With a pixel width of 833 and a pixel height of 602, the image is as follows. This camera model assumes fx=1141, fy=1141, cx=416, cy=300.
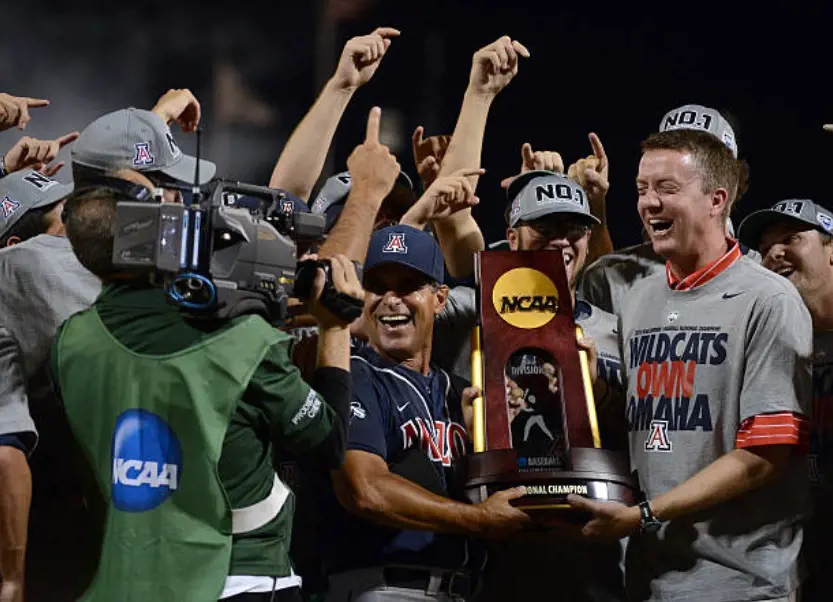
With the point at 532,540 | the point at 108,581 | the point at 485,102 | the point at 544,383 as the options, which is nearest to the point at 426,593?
the point at 532,540

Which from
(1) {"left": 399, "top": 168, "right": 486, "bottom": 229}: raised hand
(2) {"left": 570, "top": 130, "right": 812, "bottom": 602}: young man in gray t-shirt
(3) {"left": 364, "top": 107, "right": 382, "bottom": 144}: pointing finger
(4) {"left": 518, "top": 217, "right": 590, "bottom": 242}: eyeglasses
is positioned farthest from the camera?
(4) {"left": 518, "top": 217, "right": 590, "bottom": 242}: eyeglasses

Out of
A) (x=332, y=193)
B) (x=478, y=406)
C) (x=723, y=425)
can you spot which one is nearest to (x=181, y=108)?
(x=332, y=193)

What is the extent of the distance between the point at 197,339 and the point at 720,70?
2.72 meters

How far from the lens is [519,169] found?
3.86m

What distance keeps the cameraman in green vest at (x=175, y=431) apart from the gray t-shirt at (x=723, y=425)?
2.86 feet

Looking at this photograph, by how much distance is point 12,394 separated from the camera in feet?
7.30

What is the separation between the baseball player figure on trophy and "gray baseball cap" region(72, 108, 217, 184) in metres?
0.69

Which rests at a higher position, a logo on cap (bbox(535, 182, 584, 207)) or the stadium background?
the stadium background

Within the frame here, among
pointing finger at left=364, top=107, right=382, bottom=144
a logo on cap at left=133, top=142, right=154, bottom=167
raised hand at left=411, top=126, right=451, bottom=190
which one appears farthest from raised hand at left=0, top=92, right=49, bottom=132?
raised hand at left=411, top=126, right=451, bottom=190

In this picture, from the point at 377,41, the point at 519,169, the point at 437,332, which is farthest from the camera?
the point at 519,169

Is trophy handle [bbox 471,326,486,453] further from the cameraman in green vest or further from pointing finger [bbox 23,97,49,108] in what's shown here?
pointing finger [bbox 23,97,49,108]

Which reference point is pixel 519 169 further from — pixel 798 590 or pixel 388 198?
pixel 798 590

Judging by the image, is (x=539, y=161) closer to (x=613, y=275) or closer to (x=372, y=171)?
(x=613, y=275)

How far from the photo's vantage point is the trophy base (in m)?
2.19
